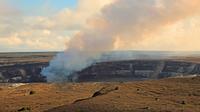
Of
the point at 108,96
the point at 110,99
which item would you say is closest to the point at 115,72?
the point at 108,96

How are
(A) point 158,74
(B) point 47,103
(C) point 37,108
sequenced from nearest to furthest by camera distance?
(C) point 37,108 < (B) point 47,103 < (A) point 158,74

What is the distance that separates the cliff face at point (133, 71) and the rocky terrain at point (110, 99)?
161 feet

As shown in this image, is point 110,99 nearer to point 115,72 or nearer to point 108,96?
point 108,96

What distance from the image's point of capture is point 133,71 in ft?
467

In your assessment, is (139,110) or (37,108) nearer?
(139,110)

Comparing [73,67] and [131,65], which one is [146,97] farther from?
[131,65]

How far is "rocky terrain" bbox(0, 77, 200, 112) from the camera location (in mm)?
40541

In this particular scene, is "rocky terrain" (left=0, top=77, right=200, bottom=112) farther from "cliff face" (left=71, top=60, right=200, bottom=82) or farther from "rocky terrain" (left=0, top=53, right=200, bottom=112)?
"cliff face" (left=71, top=60, right=200, bottom=82)

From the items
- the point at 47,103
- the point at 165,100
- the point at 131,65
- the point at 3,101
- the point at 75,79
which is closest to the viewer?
the point at 165,100

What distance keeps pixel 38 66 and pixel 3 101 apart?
92065mm

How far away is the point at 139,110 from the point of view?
125 ft

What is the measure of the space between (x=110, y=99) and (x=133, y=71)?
313ft

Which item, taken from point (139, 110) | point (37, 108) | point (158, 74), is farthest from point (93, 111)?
point (158, 74)

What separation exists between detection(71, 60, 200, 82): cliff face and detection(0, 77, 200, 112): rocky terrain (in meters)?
49.1
